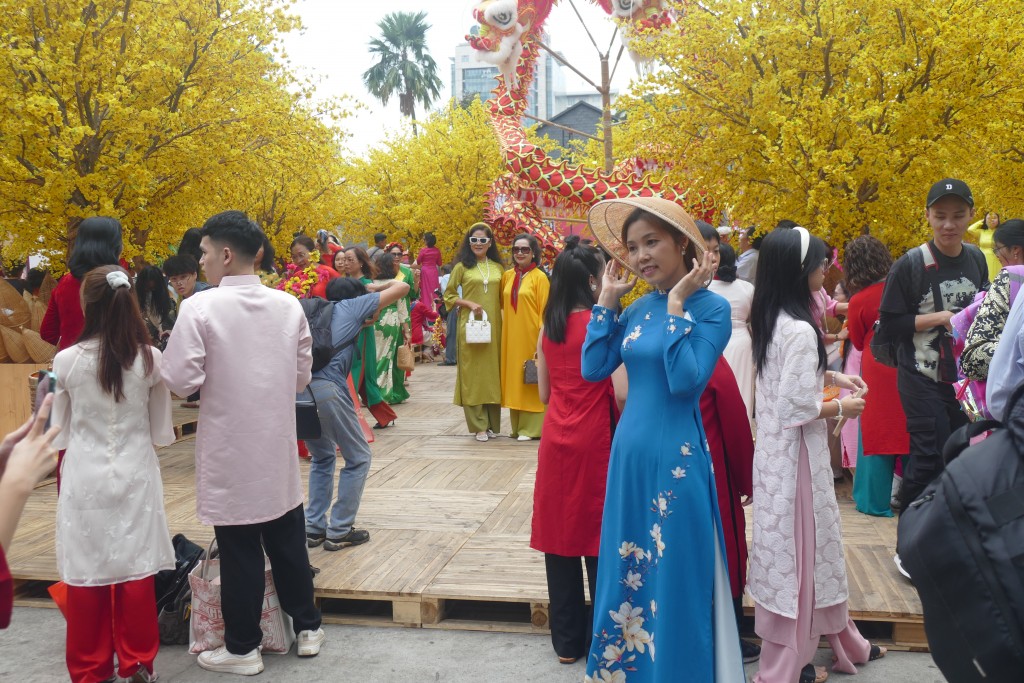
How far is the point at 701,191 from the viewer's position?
7977mm

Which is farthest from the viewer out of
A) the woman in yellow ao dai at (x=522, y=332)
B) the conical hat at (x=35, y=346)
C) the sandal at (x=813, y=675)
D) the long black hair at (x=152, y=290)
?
the woman in yellow ao dai at (x=522, y=332)

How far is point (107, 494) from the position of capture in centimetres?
326

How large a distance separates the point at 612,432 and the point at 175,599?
Answer: 1983mm

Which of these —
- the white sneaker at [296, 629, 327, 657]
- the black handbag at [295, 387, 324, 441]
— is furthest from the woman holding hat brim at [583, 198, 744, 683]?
the black handbag at [295, 387, 324, 441]


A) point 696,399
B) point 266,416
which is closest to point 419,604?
point 266,416

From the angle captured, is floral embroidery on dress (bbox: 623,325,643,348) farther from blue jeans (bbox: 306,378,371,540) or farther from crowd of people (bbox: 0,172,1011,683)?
blue jeans (bbox: 306,378,371,540)

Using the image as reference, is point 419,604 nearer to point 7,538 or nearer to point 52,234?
point 7,538

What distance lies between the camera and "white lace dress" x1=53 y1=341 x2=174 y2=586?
127 inches

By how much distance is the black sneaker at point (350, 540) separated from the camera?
4391 millimetres

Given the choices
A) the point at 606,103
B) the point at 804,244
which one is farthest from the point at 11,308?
the point at 606,103

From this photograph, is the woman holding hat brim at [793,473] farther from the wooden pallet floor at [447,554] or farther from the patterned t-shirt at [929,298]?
the patterned t-shirt at [929,298]

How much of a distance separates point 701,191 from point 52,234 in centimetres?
537

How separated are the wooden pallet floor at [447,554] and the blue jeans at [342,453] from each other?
15cm

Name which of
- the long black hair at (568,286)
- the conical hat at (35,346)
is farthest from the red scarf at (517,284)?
the long black hair at (568,286)
